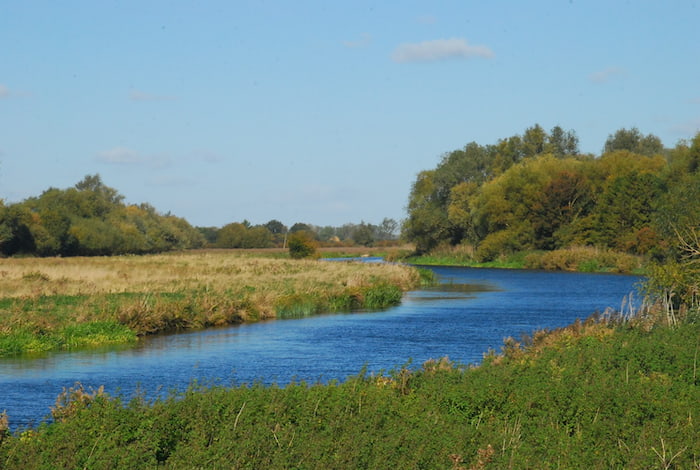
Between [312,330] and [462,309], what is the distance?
11304 mm

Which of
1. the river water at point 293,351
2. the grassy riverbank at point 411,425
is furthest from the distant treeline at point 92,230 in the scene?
the grassy riverbank at point 411,425

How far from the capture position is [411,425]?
12094 mm

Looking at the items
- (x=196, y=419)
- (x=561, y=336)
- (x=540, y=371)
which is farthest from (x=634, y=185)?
(x=196, y=419)

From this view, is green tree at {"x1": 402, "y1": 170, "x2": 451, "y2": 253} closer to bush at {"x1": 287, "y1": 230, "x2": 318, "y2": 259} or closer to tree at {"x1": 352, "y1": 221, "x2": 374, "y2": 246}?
bush at {"x1": 287, "y1": 230, "x2": 318, "y2": 259}

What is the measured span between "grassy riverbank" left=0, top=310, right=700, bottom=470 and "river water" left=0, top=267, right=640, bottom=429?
2.17m

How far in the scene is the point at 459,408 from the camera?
1377 cm

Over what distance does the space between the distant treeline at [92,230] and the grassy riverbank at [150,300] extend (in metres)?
38.3

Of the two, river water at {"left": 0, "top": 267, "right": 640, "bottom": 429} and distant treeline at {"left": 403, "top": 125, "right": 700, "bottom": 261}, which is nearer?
river water at {"left": 0, "top": 267, "right": 640, "bottom": 429}

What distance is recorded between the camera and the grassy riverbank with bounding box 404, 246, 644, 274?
76.6 meters

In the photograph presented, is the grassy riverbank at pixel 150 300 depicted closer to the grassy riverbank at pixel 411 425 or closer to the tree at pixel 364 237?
the grassy riverbank at pixel 411 425

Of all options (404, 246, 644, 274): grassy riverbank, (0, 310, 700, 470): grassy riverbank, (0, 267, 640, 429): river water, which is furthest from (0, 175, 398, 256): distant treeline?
(0, 310, 700, 470): grassy riverbank

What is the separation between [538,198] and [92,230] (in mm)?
52059

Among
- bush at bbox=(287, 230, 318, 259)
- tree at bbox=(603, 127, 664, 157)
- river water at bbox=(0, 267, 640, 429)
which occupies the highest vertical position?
tree at bbox=(603, 127, 664, 157)

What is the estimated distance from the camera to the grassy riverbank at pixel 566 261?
76625 millimetres
